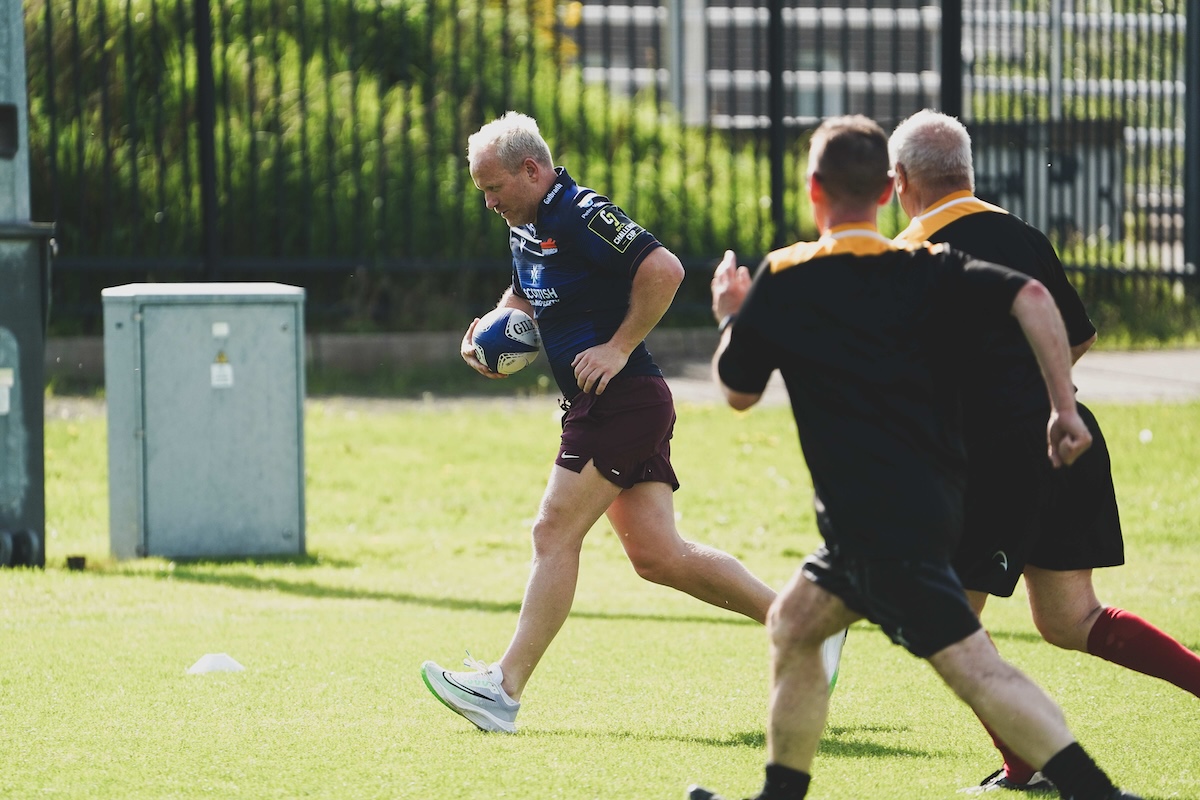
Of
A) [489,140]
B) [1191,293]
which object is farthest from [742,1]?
[489,140]

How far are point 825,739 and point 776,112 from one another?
8.94 metres

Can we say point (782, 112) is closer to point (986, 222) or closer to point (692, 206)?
point (692, 206)

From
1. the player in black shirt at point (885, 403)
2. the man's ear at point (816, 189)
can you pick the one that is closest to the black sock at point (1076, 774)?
the player in black shirt at point (885, 403)

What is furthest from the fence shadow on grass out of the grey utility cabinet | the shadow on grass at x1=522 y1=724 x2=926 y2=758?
the grey utility cabinet

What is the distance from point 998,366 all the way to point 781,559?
4723 millimetres

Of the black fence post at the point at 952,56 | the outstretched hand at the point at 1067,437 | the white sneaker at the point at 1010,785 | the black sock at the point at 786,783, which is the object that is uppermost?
the black fence post at the point at 952,56

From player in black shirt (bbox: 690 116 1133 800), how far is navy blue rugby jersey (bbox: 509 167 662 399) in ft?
4.37

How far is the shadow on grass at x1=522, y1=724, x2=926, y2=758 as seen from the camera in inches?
187

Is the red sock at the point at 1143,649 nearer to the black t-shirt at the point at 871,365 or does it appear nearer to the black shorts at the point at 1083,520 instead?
the black shorts at the point at 1083,520

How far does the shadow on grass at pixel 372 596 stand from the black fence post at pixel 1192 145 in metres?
8.87

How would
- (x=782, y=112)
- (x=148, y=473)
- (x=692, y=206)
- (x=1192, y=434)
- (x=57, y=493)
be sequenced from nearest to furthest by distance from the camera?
1. (x=148, y=473)
2. (x=57, y=493)
3. (x=1192, y=434)
4. (x=782, y=112)
5. (x=692, y=206)

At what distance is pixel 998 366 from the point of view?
4.37 m

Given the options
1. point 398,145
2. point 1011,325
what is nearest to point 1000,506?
point 1011,325

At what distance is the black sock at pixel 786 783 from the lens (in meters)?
3.76
